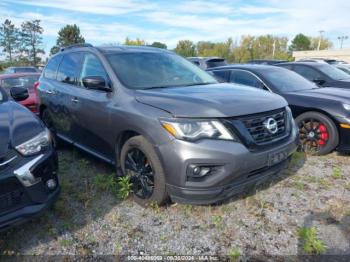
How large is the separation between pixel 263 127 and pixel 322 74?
5196mm

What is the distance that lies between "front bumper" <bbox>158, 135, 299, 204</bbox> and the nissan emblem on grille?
11.5 inches

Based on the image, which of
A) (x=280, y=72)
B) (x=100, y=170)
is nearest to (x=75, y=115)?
(x=100, y=170)

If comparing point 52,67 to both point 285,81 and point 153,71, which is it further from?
point 285,81

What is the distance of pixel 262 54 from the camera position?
63375 mm

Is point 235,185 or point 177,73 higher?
point 177,73

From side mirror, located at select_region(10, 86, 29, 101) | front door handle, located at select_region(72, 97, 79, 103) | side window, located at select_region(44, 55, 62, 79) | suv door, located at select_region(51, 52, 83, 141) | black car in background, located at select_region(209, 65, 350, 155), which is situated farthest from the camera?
side window, located at select_region(44, 55, 62, 79)

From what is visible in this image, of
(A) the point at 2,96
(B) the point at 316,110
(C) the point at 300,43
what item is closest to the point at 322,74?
(B) the point at 316,110

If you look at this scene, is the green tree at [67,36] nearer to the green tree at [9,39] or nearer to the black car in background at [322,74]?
the green tree at [9,39]

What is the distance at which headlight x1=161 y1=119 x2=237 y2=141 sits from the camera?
9.36 feet

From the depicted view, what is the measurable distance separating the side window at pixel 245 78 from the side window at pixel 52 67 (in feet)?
10.7

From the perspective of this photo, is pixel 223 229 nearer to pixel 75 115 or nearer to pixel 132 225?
pixel 132 225

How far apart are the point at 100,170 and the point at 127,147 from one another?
1211mm

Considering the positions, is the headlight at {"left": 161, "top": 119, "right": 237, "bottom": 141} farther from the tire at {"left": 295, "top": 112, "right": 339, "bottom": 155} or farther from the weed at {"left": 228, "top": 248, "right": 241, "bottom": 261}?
the tire at {"left": 295, "top": 112, "right": 339, "bottom": 155}

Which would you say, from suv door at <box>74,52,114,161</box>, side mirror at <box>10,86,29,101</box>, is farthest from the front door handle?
side mirror at <box>10,86,29,101</box>
